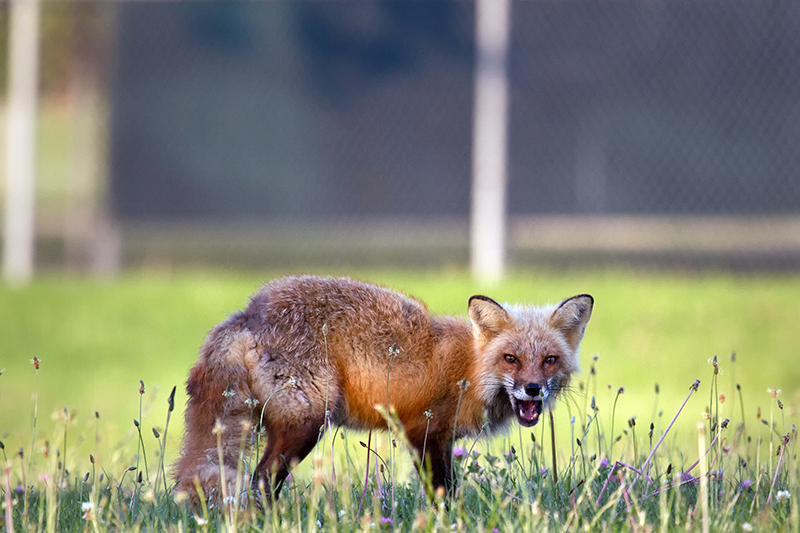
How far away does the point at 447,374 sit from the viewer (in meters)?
3.61

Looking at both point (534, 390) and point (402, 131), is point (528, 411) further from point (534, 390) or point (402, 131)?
point (402, 131)

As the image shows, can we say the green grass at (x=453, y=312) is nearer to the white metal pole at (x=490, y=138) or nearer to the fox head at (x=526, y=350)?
the white metal pole at (x=490, y=138)

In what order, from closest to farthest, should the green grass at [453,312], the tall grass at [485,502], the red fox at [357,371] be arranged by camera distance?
the tall grass at [485,502]
the red fox at [357,371]
the green grass at [453,312]

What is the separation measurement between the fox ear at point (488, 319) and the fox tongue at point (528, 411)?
13.6 inches

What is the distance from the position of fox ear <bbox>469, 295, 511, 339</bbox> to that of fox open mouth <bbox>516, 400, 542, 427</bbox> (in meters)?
0.34

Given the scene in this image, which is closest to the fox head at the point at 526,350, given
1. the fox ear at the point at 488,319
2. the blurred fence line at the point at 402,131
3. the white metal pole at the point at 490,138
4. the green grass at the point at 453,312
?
the fox ear at the point at 488,319

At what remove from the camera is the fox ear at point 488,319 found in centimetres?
364

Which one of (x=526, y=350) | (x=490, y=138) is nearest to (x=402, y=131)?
(x=490, y=138)

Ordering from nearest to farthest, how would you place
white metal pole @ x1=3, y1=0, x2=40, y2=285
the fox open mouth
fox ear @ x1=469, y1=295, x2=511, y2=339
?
the fox open mouth
fox ear @ x1=469, y1=295, x2=511, y2=339
white metal pole @ x1=3, y1=0, x2=40, y2=285

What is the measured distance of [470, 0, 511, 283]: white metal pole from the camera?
8.95 meters

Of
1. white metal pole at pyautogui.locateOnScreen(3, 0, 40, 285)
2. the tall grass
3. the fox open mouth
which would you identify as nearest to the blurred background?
white metal pole at pyautogui.locateOnScreen(3, 0, 40, 285)

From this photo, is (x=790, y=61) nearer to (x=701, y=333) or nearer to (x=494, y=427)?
(x=701, y=333)

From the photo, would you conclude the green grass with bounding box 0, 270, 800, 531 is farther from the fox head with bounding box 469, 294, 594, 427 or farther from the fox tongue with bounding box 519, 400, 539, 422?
the fox tongue with bounding box 519, 400, 539, 422

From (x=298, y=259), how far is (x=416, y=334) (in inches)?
244
